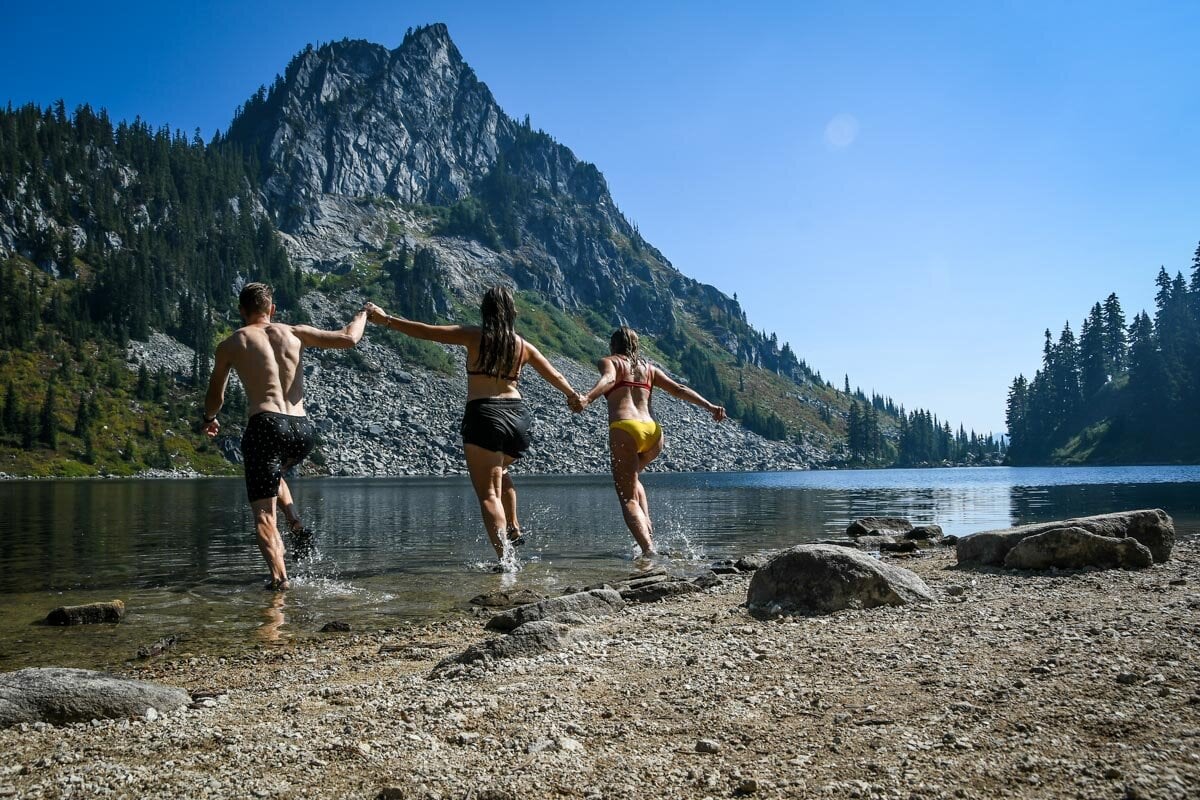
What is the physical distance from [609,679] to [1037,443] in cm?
17764

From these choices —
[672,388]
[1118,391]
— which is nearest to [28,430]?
[672,388]

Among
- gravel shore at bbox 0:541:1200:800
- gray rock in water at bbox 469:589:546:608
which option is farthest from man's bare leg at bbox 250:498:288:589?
gravel shore at bbox 0:541:1200:800

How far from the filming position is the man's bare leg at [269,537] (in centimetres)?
912

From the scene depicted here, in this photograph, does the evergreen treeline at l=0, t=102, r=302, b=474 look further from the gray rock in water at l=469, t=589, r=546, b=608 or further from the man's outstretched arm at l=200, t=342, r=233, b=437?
the gray rock in water at l=469, t=589, r=546, b=608

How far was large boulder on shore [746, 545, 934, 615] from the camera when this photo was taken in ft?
21.2

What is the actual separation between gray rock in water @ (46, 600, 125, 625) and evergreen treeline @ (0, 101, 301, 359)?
13103cm

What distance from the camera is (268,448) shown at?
9.03 meters

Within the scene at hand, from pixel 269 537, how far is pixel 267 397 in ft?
5.92

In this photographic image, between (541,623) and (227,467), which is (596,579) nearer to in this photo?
(541,623)

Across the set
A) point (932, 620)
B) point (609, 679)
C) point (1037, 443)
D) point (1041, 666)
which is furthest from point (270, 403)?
point (1037, 443)

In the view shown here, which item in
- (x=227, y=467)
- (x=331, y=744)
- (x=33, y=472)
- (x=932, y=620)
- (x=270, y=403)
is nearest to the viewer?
(x=331, y=744)

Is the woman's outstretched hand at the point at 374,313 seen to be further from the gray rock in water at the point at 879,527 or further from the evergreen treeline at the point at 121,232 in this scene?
the evergreen treeline at the point at 121,232

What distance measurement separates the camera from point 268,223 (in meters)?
169

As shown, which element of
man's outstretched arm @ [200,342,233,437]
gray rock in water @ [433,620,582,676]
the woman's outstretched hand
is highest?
the woman's outstretched hand
